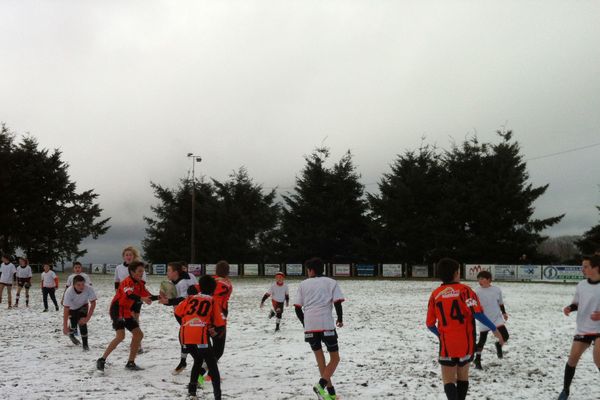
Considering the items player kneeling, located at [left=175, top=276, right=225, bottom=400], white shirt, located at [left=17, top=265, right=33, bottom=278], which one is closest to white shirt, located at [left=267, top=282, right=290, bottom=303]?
player kneeling, located at [left=175, top=276, right=225, bottom=400]

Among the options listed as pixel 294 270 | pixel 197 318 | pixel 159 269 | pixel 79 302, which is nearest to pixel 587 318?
pixel 197 318

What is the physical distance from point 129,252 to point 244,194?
62858 mm

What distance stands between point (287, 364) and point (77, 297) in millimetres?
5327

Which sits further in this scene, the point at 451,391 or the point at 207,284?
the point at 207,284

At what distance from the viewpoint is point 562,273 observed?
4244 centimetres

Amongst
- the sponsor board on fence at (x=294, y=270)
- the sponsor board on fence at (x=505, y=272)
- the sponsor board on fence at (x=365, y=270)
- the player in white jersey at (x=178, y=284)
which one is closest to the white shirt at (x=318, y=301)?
the player in white jersey at (x=178, y=284)

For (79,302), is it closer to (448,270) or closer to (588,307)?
(448,270)

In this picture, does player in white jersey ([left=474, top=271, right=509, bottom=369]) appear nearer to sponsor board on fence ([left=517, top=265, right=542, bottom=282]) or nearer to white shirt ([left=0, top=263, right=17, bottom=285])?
white shirt ([left=0, top=263, right=17, bottom=285])

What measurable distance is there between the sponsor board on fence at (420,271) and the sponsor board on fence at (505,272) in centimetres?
682

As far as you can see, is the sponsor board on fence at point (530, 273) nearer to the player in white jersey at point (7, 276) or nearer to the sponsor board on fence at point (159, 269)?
the sponsor board on fence at point (159, 269)

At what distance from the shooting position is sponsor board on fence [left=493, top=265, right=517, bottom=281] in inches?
1766

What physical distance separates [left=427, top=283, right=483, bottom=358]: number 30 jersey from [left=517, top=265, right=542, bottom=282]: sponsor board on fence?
137 ft

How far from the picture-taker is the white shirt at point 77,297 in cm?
1192

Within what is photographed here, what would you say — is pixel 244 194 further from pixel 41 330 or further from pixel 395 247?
Answer: pixel 41 330
